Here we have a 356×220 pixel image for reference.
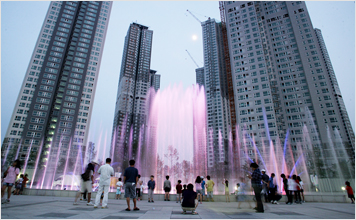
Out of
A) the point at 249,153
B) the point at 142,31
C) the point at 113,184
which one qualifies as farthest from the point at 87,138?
the point at 142,31

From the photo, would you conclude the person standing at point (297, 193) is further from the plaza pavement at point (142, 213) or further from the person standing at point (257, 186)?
the person standing at point (257, 186)

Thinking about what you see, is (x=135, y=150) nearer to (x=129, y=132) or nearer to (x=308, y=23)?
(x=129, y=132)

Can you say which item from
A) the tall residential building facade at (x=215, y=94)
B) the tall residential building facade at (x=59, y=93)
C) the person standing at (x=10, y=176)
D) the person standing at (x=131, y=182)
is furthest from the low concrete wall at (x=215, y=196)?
the tall residential building facade at (x=215, y=94)

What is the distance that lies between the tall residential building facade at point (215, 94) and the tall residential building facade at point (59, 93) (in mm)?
75515

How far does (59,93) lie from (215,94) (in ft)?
307

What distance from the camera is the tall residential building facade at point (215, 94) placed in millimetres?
122025

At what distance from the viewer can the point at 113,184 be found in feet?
115

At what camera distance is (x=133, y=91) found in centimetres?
13000

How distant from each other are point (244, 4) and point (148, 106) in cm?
8734

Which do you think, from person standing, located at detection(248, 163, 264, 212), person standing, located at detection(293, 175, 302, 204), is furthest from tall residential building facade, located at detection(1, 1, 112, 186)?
person standing, located at detection(248, 163, 264, 212)

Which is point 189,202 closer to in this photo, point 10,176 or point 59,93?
point 10,176

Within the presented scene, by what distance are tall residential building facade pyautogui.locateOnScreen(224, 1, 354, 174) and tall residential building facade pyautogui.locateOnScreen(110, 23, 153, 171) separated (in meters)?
68.1

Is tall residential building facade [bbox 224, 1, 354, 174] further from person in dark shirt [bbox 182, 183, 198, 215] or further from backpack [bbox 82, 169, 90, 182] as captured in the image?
backpack [bbox 82, 169, 90, 182]

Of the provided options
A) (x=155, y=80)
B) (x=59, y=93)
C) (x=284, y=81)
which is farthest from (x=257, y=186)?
(x=155, y=80)
